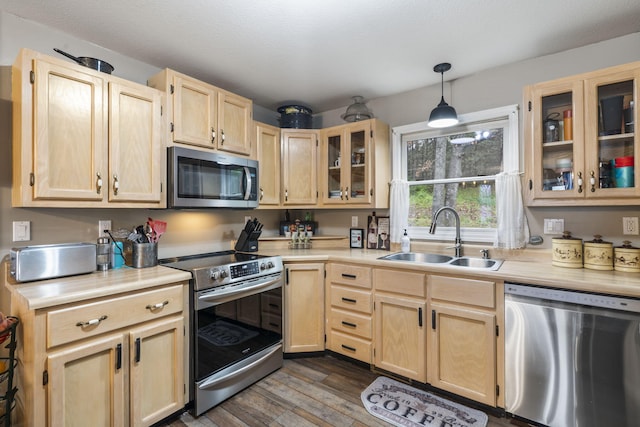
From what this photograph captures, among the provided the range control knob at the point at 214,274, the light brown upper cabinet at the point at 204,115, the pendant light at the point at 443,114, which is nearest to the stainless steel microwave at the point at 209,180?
the light brown upper cabinet at the point at 204,115

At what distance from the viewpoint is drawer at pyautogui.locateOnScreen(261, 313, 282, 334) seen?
2336mm

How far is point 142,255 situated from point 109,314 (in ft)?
1.78

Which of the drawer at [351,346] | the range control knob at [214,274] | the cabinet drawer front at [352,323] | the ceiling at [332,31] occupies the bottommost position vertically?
the drawer at [351,346]

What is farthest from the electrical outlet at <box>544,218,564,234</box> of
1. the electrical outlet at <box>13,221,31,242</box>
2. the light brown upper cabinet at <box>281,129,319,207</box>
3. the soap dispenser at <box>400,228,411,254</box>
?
the electrical outlet at <box>13,221,31,242</box>

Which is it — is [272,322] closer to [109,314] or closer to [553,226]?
[109,314]

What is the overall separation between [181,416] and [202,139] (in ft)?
6.22

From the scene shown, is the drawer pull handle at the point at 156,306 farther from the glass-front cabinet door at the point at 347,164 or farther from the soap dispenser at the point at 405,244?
the soap dispenser at the point at 405,244

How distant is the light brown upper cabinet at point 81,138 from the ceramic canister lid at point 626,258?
9.80ft

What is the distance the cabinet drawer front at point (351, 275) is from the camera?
237cm

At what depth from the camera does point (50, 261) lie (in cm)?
161

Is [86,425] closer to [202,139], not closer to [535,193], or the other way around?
[202,139]

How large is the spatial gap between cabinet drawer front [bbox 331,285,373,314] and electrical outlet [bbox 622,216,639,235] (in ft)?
5.77

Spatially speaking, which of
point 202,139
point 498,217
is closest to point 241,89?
point 202,139

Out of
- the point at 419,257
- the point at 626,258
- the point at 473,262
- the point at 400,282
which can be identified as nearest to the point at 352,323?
the point at 400,282
